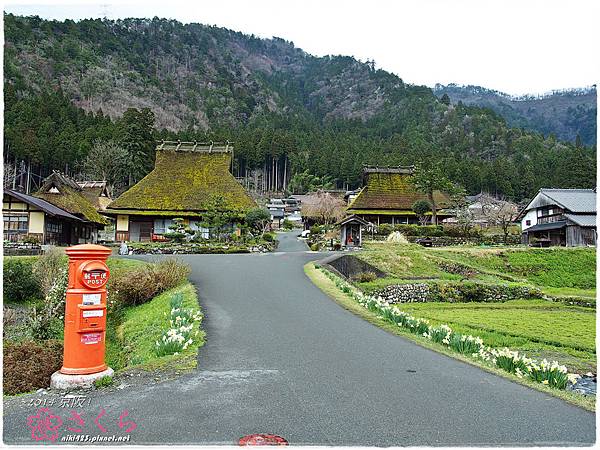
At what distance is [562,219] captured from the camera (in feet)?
115

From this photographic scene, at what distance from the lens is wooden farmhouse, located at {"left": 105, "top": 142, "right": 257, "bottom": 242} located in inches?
1173

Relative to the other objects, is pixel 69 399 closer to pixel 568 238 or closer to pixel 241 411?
pixel 241 411

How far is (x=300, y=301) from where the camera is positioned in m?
11.6

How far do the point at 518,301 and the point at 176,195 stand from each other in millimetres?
21079

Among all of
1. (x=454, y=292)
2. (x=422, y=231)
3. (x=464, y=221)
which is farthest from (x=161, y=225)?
(x=464, y=221)

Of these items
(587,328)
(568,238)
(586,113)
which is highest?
(586,113)

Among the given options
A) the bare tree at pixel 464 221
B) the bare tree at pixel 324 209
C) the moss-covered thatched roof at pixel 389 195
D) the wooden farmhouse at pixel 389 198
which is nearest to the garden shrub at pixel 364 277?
the bare tree at pixel 464 221

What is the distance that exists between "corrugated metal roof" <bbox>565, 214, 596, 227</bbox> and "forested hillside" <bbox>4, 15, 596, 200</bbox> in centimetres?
2666

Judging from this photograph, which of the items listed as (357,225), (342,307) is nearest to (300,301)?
(342,307)

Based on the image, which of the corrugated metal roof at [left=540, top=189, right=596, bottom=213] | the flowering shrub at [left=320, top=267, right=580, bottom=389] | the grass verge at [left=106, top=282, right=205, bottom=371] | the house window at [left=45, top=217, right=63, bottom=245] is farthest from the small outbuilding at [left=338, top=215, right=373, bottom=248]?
the flowering shrub at [left=320, top=267, right=580, bottom=389]

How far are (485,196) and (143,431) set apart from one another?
60734 millimetres

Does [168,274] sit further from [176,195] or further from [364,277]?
[176,195]

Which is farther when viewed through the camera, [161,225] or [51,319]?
[161,225]

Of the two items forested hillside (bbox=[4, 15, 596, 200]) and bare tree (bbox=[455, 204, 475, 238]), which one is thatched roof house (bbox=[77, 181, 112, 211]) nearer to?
forested hillside (bbox=[4, 15, 596, 200])
